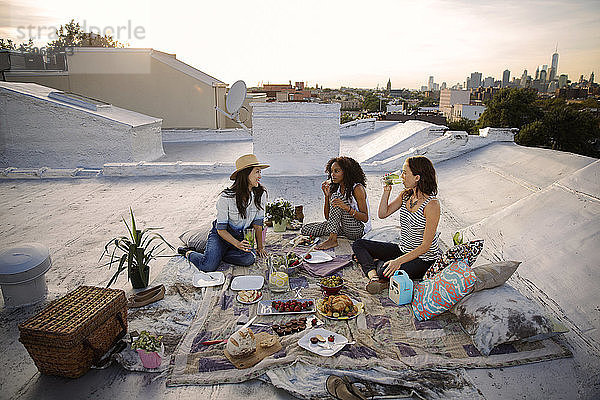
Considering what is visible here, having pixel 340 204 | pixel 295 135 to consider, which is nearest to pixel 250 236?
pixel 340 204

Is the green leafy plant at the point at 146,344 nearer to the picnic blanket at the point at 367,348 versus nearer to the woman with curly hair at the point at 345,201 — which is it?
the picnic blanket at the point at 367,348

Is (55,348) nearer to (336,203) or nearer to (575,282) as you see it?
(336,203)

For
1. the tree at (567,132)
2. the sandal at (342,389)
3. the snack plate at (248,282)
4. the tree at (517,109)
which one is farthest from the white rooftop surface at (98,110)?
the tree at (517,109)

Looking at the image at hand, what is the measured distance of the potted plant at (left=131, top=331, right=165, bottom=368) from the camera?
293 centimetres

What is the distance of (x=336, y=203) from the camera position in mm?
4910

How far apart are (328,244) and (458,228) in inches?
96.2

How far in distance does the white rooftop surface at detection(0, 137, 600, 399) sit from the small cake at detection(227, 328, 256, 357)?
23 centimetres

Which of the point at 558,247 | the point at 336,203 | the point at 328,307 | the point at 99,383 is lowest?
the point at 99,383

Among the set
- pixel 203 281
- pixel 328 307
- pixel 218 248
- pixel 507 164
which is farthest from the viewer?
pixel 507 164

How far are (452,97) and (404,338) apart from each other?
282 feet

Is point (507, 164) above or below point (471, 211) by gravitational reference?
above

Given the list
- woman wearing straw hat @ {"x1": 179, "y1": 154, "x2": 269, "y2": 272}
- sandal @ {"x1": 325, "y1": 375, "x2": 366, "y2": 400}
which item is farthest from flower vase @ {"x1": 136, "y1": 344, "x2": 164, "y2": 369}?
woman wearing straw hat @ {"x1": 179, "y1": 154, "x2": 269, "y2": 272}

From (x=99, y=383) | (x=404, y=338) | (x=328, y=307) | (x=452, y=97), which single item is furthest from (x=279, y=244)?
(x=452, y=97)

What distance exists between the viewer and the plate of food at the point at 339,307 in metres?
Answer: 3.48
